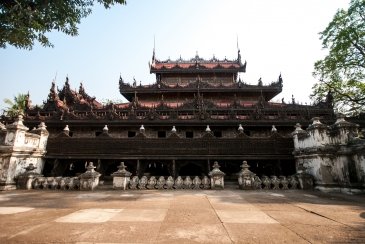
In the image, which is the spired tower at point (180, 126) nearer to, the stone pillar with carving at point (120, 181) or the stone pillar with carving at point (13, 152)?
the stone pillar with carving at point (13, 152)

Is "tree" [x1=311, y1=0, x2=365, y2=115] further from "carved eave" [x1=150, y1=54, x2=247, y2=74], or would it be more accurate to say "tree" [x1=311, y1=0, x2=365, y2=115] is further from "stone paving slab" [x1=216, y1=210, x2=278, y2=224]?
"stone paving slab" [x1=216, y1=210, x2=278, y2=224]

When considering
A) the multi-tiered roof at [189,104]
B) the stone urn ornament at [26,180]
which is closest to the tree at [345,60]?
the multi-tiered roof at [189,104]

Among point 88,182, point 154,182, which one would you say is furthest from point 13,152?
point 154,182

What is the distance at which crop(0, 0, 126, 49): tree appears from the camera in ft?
19.4

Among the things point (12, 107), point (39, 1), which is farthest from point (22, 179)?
point (12, 107)

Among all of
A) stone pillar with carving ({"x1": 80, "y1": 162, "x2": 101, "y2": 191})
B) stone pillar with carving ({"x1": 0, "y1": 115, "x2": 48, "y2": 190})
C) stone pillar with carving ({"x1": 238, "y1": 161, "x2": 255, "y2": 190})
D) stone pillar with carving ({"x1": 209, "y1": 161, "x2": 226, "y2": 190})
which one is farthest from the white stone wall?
stone pillar with carving ({"x1": 0, "y1": 115, "x2": 48, "y2": 190})

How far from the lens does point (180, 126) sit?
1714 centimetres

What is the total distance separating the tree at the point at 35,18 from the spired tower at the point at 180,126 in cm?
749

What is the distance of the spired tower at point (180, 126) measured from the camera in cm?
1312

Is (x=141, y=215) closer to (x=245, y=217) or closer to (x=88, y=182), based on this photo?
(x=245, y=217)

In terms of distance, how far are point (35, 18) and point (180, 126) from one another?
39.7 feet

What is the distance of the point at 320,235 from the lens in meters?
3.26

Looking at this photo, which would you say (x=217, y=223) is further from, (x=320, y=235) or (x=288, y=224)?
(x=320, y=235)

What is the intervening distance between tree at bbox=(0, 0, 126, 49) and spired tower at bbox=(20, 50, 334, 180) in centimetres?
749
